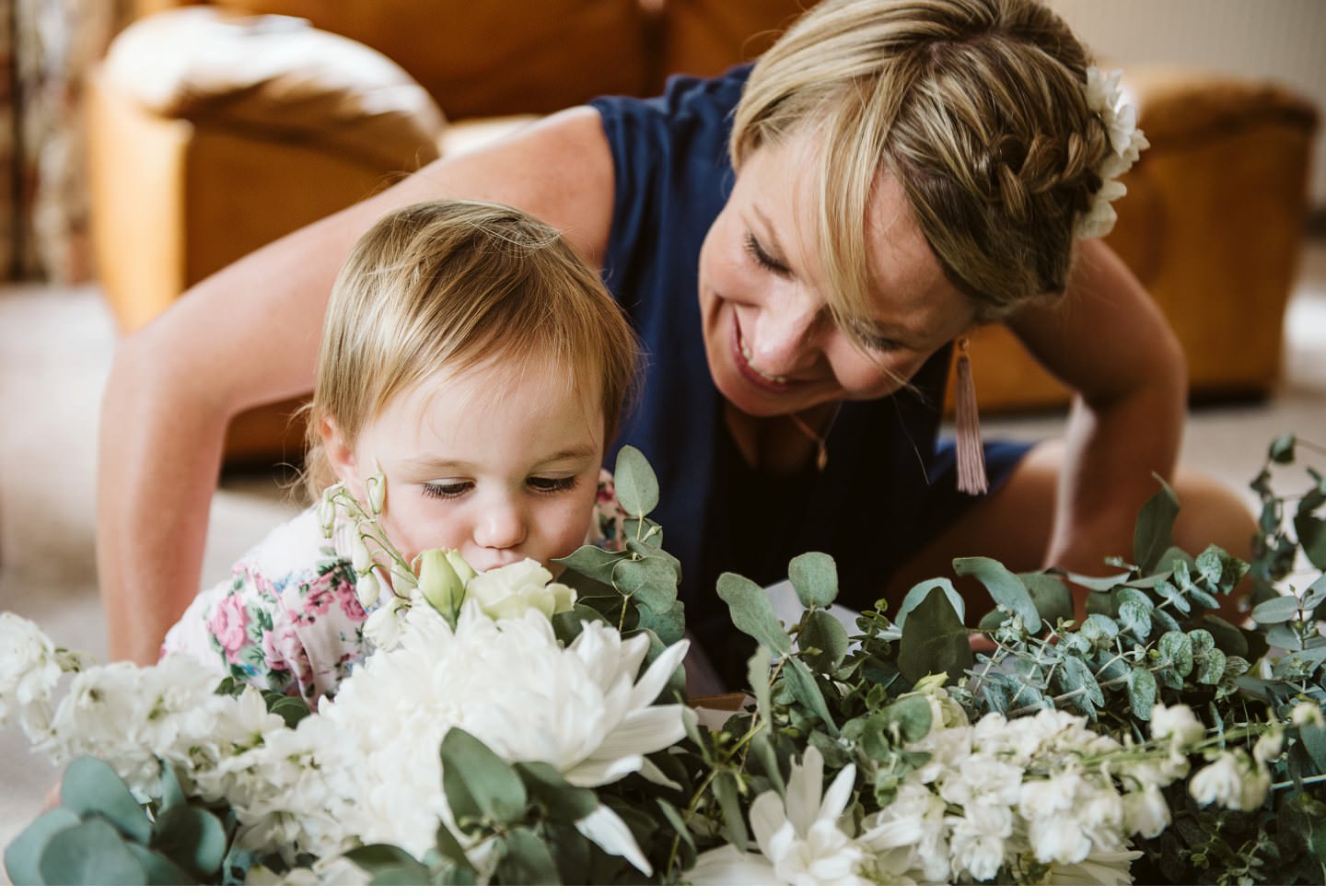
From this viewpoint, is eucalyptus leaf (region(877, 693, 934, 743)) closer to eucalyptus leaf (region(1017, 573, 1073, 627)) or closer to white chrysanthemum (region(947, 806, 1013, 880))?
white chrysanthemum (region(947, 806, 1013, 880))

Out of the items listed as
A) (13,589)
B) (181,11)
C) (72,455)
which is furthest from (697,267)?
(181,11)

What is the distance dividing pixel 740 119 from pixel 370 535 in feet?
1.78

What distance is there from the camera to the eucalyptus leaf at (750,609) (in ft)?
1.99

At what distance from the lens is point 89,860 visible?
0.48 metres

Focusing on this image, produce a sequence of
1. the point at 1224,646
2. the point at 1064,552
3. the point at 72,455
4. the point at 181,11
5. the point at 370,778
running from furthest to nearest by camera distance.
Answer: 1. the point at 181,11
2. the point at 72,455
3. the point at 1064,552
4. the point at 1224,646
5. the point at 370,778

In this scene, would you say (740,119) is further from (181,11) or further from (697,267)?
(181,11)

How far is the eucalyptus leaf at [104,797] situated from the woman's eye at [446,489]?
32 cm

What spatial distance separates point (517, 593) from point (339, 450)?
374 millimetres

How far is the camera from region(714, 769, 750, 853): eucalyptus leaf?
0.52 m

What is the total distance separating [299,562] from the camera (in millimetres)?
933

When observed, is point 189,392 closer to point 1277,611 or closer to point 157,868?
point 157,868

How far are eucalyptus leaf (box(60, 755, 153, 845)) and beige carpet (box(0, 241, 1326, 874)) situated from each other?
2.15ft

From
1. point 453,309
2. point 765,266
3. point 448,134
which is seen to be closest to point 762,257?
point 765,266

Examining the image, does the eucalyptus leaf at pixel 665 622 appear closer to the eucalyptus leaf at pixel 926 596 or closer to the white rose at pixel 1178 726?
the eucalyptus leaf at pixel 926 596
